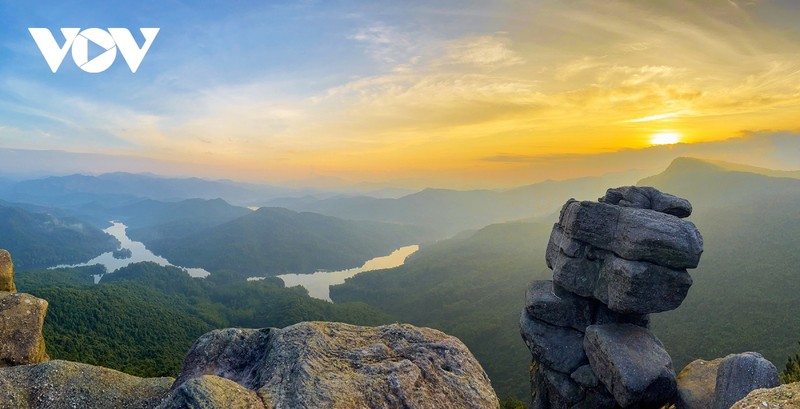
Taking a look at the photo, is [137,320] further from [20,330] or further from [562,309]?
[562,309]

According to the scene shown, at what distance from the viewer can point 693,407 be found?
77.4ft

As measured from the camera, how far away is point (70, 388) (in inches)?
624

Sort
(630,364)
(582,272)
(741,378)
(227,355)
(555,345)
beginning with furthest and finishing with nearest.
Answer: (555,345)
(582,272)
(630,364)
(741,378)
(227,355)

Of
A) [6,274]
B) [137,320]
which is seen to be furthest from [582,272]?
[137,320]

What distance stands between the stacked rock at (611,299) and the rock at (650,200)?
0.07 metres

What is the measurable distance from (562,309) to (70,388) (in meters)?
32.7

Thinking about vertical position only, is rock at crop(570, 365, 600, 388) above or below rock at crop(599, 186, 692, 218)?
below

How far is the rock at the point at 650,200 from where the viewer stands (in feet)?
92.4

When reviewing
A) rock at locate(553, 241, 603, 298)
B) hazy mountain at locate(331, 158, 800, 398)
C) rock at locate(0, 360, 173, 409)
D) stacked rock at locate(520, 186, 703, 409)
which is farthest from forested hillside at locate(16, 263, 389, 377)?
rock at locate(553, 241, 603, 298)

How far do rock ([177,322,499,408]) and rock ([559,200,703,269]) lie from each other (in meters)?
17.4

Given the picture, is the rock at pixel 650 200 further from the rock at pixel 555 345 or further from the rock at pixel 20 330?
the rock at pixel 20 330

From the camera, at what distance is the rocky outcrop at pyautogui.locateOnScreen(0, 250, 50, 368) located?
59.1 ft

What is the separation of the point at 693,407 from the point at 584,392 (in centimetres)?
723

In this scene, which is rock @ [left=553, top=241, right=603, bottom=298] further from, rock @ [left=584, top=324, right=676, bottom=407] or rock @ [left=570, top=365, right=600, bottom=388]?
rock @ [left=570, top=365, right=600, bottom=388]
